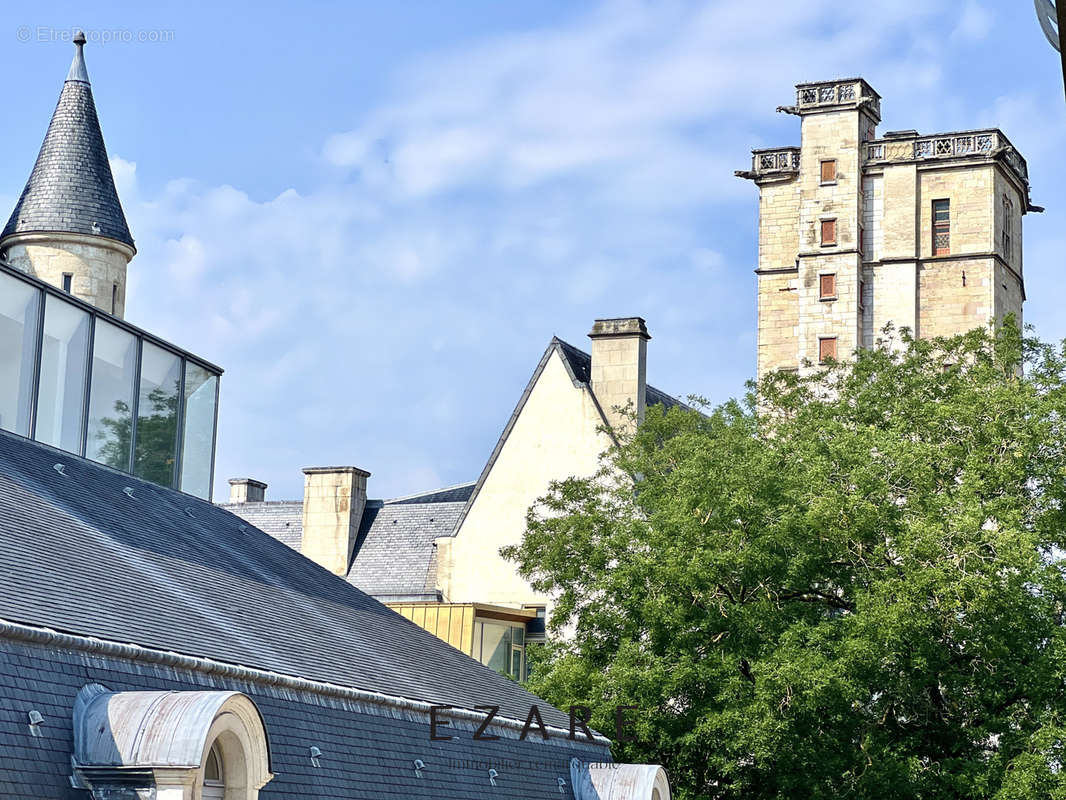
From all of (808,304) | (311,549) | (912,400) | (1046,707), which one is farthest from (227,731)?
(808,304)

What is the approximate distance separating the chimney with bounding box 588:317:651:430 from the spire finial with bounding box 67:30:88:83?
56.5 feet

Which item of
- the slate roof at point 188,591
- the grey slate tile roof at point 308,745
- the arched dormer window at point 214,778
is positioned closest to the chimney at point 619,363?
the slate roof at point 188,591

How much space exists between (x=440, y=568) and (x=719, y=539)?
21.6 m

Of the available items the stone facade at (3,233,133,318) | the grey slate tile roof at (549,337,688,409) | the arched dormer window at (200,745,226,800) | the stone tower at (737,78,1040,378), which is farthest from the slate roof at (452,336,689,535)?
the arched dormer window at (200,745,226,800)

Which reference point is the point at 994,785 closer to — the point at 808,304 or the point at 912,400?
the point at 912,400

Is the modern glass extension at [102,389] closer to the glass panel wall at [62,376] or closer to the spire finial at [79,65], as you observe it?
the glass panel wall at [62,376]

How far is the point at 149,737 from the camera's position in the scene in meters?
16.3

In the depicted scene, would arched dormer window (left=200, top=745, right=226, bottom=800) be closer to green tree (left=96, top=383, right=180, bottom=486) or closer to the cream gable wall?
green tree (left=96, top=383, right=180, bottom=486)

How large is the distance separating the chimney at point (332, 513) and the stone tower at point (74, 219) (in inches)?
538

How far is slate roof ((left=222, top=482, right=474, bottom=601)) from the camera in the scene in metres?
56.7

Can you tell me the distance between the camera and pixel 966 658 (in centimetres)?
3416

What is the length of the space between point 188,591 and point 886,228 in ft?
193

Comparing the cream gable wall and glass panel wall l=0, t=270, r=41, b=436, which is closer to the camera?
glass panel wall l=0, t=270, r=41, b=436

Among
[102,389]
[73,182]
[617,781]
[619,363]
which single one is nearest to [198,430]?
[102,389]
